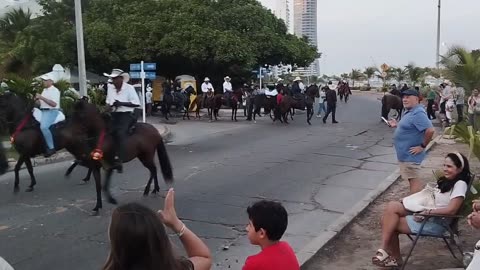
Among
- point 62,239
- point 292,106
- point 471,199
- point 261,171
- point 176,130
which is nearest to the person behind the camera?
point 471,199

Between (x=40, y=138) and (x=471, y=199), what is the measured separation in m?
6.88

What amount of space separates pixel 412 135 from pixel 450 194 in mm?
2011

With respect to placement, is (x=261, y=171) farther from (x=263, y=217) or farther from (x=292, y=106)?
(x=292, y=106)

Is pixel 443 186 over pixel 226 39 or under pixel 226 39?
under

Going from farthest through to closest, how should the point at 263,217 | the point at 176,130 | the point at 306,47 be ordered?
the point at 306,47, the point at 176,130, the point at 263,217

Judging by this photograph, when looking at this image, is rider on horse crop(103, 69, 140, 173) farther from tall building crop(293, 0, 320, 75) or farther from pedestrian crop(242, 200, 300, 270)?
tall building crop(293, 0, 320, 75)

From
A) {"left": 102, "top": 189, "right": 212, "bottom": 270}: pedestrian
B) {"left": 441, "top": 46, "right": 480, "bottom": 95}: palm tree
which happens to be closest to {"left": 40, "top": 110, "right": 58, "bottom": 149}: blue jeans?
{"left": 441, "top": 46, "right": 480, "bottom": 95}: palm tree

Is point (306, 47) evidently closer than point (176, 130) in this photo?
No

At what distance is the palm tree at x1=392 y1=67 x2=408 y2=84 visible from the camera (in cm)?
6315

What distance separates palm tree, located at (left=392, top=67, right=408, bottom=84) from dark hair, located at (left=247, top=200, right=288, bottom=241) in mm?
60357

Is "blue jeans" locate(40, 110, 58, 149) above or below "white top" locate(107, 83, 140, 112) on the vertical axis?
below

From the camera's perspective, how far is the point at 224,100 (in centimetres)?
2836

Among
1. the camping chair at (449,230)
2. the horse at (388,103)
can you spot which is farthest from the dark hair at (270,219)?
the horse at (388,103)

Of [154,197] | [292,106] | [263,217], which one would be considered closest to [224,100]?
[292,106]
